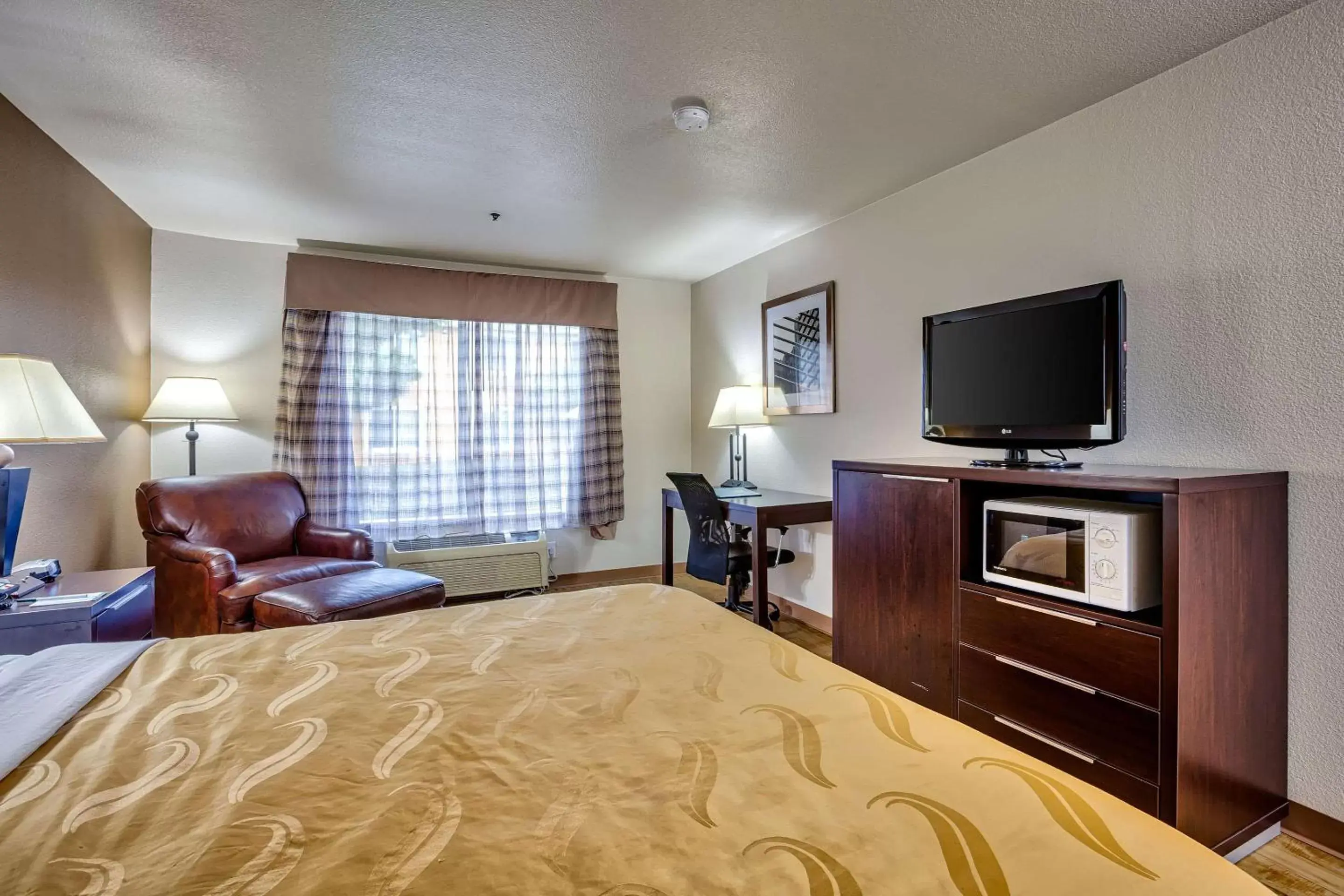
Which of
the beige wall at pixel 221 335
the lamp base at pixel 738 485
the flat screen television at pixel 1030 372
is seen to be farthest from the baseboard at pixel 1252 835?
the beige wall at pixel 221 335

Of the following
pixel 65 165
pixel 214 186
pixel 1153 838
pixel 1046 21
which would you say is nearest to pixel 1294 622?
pixel 1153 838

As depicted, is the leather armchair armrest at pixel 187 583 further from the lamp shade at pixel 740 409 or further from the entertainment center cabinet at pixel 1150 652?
the entertainment center cabinet at pixel 1150 652

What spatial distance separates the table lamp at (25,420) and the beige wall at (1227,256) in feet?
9.45

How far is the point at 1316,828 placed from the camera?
183 cm

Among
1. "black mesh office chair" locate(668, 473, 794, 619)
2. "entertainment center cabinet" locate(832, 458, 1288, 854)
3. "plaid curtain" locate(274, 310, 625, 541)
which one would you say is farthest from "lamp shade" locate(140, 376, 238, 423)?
"entertainment center cabinet" locate(832, 458, 1288, 854)

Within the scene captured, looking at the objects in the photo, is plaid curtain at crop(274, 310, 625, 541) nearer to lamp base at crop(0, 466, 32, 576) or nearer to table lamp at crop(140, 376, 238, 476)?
table lamp at crop(140, 376, 238, 476)

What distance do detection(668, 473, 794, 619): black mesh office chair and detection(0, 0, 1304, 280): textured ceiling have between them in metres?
1.60

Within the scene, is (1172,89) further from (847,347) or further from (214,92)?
(214,92)

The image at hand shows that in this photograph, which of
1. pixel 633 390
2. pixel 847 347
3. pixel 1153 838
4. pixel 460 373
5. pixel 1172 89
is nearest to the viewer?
pixel 1153 838

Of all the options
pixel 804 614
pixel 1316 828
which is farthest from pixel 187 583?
pixel 1316 828

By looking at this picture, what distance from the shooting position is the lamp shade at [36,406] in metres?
1.82

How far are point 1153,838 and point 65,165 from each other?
418 centimetres

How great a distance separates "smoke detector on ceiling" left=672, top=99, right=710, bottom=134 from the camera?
233 cm

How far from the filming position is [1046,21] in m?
1.87
